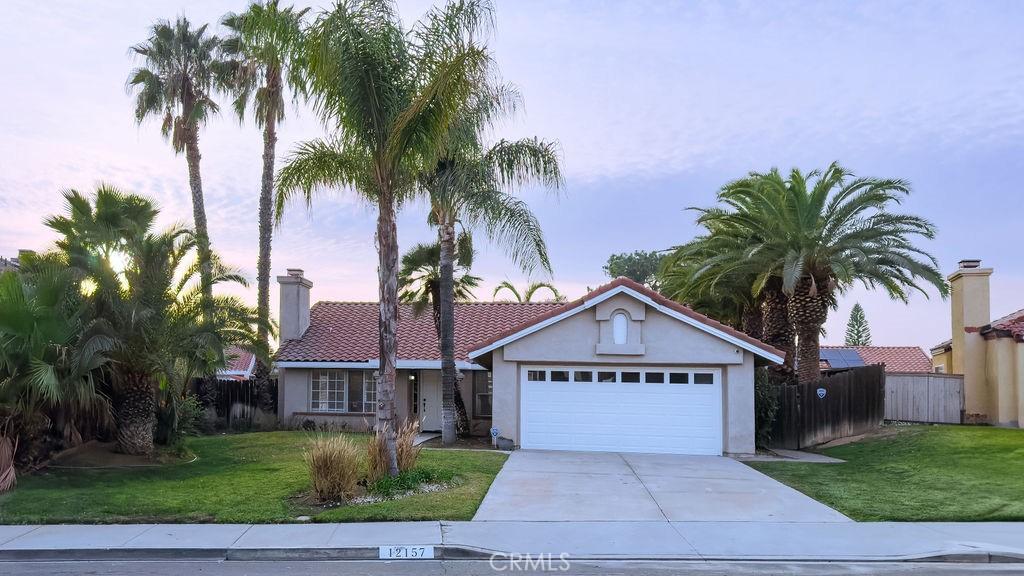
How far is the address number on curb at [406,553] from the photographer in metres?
9.33

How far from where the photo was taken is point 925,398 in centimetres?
2545

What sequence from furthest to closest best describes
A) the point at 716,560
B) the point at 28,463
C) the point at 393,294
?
1. the point at 28,463
2. the point at 393,294
3. the point at 716,560

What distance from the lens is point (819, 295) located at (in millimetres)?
21766

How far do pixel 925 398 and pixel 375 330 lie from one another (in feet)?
57.8

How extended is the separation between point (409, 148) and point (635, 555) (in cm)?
728

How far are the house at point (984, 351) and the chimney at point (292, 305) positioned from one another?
20542 mm

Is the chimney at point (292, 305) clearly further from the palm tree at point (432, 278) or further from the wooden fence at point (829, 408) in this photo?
the wooden fence at point (829, 408)

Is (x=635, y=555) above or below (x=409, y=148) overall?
below

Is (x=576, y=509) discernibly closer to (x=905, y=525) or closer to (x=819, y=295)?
(x=905, y=525)

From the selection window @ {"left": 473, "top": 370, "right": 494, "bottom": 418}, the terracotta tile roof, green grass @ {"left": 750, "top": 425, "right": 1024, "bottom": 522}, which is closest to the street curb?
green grass @ {"left": 750, "top": 425, "right": 1024, "bottom": 522}

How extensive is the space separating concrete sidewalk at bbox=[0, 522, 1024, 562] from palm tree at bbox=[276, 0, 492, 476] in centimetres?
299

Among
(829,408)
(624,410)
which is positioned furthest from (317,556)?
(829,408)

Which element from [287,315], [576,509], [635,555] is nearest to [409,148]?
[576,509]

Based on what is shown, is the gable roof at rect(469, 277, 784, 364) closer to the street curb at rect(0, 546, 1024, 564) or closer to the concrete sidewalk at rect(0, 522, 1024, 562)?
the concrete sidewalk at rect(0, 522, 1024, 562)
